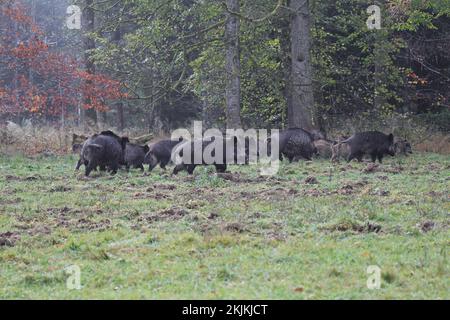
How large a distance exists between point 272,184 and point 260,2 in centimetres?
1090

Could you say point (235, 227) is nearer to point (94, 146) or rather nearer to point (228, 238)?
point (228, 238)

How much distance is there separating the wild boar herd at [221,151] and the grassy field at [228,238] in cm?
186

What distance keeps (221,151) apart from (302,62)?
682 centimetres

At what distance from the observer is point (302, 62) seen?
23281 millimetres

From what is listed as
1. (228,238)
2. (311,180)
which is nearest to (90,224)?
(228,238)

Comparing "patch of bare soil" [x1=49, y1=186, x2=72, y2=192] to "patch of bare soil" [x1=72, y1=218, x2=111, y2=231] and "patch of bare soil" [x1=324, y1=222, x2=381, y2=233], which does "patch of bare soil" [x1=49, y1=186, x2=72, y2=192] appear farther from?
"patch of bare soil" [x1=324, y1=222, x2=381, y2=233]

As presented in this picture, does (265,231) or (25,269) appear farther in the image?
(265,231)

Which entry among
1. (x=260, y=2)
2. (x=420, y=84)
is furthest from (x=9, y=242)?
(x=420, y=84)

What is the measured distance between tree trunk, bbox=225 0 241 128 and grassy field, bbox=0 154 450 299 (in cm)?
760

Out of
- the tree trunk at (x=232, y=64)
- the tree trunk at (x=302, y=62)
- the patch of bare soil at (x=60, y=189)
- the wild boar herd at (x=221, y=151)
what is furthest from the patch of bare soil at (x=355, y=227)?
the tree trunk at (x=302, y=62)

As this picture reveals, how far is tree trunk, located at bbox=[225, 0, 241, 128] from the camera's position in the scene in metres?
22.4

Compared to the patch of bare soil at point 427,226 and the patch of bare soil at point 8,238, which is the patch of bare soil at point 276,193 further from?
the patch of bare soil at point 8,238

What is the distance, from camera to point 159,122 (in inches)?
1347

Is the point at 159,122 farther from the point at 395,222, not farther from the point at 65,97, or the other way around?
the point at 395,222
